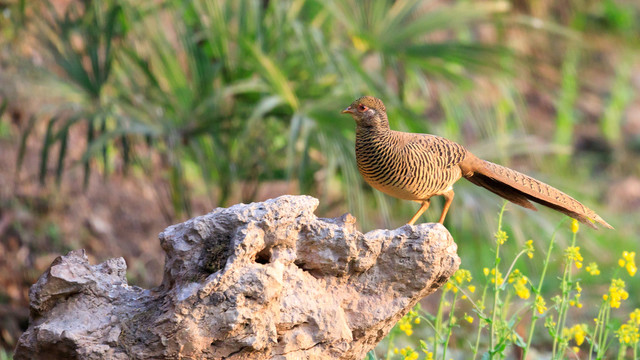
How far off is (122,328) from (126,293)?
0.44 feet

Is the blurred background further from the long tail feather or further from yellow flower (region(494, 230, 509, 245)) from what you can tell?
yellow flower (region(494, 230, 509, 245))

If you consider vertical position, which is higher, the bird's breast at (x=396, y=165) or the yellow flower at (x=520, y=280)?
the bird's breast at (x=396, y=165)

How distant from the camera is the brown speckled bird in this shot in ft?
8.13

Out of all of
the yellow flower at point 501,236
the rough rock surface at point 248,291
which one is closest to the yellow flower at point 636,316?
the yellow flower at point 501,236

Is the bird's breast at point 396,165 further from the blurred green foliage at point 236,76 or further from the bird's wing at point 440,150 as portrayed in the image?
the blurred green foliage at point 236,76

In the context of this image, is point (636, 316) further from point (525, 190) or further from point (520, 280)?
point (525, 190)

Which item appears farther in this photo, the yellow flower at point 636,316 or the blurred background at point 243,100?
the blurred background at point 243,100

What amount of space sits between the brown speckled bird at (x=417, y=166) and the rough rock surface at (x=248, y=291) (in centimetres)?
18

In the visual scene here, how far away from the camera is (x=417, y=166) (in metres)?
2.50

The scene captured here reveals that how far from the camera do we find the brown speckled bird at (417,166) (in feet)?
8.13

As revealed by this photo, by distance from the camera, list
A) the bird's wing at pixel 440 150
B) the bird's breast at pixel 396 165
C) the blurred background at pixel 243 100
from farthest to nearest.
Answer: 1. the blurred background at pixel 243 100
2. the bird's wing at pixel 440 150
3. the bird's breast at pixel 396 165

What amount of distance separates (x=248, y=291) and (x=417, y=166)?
2.41 feet

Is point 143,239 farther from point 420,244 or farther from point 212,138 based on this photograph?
point 420,244

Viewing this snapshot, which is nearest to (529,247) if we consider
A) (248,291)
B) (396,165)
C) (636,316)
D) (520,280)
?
(520,280)
